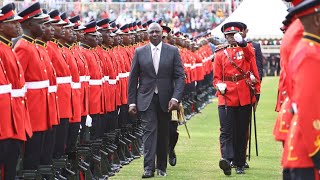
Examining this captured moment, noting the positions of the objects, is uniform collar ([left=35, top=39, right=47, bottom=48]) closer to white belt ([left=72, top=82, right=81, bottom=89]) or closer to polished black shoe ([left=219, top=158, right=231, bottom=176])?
white belt ([left=72, top=82, right=81, bottom=89])

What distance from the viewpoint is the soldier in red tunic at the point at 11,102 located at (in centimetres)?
1155

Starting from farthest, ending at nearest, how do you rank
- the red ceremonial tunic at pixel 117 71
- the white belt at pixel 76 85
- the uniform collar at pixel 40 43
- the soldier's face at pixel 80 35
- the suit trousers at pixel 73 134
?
the red ceremonial tunic at pixel 117 71 < the soldier's face at pixel 80 35 < the white belt at pixel 76 85 < the suit trousers at pixel 73 134 < the uniform collar at pixel 40 43

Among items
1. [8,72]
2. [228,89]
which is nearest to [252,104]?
[228,89]

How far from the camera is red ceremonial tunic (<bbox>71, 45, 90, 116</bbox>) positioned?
15775mm

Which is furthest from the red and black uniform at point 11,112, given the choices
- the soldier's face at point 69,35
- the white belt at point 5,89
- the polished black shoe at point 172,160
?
the polished black shoe at point 172,160

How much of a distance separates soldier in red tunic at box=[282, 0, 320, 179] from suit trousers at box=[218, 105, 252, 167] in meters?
8.20

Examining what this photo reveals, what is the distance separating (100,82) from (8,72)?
17.2 ft

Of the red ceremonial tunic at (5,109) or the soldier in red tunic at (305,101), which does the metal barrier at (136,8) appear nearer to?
the red ceremonial tunic at (5,109)

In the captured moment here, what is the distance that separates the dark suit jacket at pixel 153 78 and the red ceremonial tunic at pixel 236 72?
82 cm

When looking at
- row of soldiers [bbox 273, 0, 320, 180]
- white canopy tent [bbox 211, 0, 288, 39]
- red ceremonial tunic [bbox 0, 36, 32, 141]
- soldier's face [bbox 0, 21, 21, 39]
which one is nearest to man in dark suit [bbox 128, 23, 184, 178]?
red ceremonial tunic [bbox 0, 36, 32, 141]

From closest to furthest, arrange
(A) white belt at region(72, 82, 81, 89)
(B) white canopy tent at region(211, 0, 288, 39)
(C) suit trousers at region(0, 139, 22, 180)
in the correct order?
(C) suit trousers at region(0, 139, 22, 180)
(A) white belt at region(72, 82, 81, 89)
(B) white canopy tent at region(211, 0, 288, 39)

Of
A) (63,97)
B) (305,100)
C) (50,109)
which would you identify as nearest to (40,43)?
(50,109)

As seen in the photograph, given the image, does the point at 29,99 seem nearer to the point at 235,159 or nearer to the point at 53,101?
the point at 53,101

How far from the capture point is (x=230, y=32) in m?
16.7
